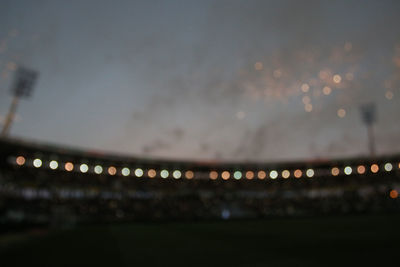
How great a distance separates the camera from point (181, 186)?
60.6m

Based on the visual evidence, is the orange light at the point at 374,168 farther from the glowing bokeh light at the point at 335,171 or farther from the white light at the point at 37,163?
the white light at the point at 37,163

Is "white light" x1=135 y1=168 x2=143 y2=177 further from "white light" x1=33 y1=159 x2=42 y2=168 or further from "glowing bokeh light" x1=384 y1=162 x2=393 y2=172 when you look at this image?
"glowing bokeh light" x1=384 y1=162 x2=393 y2=172

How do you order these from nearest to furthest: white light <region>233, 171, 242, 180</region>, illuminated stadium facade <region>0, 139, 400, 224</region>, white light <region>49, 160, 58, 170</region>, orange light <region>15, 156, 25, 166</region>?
1. illuminated stadium facade <region>0, 139, 400, 224</region>
2. orange light <region>15, 156, 25, 166</region>
3. white light <region>49, 160, 58, 170</region>
4. white light <region>233, 171, 242, 180</region>

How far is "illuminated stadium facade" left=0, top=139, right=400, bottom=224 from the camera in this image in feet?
139

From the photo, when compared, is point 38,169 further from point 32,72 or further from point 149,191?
point 149,191

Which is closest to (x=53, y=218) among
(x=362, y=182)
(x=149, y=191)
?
(x=149, y=191)

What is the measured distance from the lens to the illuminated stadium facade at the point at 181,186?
42.4m

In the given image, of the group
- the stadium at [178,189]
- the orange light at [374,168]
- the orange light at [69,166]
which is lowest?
the stadium at [178,189]

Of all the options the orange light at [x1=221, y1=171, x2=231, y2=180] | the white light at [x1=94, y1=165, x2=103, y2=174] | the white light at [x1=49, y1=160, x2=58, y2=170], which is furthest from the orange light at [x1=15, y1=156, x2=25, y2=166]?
the orange light at [x1=221, y1=171, x2=231, y2=180]

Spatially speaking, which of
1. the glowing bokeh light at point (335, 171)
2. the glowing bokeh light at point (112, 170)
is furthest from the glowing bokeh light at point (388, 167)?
the glowing bokeh light at point (112, 170)

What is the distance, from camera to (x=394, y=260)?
5.80 meters

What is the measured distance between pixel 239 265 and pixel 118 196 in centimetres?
4997

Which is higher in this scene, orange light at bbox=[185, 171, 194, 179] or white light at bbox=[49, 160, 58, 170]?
white light at bbox=[49, 160, 58, 170]

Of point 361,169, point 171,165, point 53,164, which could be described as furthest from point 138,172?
point 361,169
